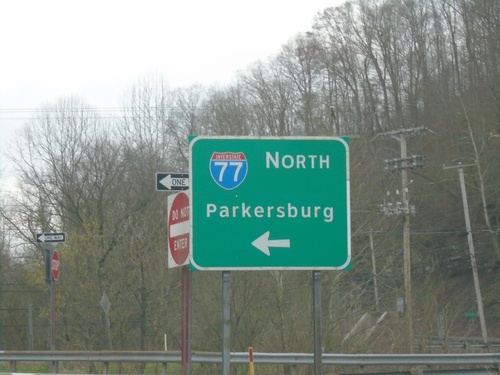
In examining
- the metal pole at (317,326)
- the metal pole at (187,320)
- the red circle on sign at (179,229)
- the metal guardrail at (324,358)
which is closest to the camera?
the metal pole at (317,326)

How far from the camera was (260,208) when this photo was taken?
257 inches

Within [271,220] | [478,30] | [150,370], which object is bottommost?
[150,370]

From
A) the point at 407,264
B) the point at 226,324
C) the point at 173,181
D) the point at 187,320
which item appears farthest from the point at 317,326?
the point at 407,264

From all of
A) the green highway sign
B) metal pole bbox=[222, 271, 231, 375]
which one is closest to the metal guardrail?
metal pole bbox=[222, 271, 231, 375]

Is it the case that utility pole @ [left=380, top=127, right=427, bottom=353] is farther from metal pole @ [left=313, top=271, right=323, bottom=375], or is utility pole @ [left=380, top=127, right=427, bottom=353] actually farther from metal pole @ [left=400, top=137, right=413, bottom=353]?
metal pole @ [left=313, top=271, right=323, bottom=375]

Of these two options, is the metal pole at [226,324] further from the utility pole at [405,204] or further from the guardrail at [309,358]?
the utility pole at [405,204]

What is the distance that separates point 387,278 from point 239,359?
49.7 ft

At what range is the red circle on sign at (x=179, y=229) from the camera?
A: 23.2 feet

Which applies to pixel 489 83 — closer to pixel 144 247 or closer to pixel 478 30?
pixel 478 30

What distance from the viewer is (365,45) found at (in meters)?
64.0

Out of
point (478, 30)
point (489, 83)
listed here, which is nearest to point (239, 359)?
point (489, 83)

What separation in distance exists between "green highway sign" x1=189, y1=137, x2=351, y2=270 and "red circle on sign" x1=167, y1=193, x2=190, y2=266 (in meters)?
0.48

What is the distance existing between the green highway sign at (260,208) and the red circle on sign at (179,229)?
0.48 m

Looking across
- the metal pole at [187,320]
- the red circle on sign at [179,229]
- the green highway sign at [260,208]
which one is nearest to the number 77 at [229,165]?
the green highway sign at [260,208]
